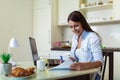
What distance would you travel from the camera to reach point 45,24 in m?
4.59

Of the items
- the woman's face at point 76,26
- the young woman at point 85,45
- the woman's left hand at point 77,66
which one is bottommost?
the woman's left hand at point 77,66

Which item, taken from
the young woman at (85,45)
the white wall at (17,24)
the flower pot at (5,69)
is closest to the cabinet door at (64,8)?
the white wall at (17,24)

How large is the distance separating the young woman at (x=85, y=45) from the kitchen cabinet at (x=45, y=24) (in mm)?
2428

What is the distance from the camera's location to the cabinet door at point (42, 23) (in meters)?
4.53

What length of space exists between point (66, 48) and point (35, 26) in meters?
1.06

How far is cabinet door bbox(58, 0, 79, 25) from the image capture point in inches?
172

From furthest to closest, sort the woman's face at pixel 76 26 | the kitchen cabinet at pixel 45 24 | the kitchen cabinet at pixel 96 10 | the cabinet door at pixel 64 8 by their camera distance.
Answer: the kitchen cabinet at pixel 45 24, the cabinet door at pixel 64 8, the kitchen cabinet at pixel 96 10, the woman's face at pixel 76 26

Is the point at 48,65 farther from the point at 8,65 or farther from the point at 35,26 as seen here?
the point at 35,26

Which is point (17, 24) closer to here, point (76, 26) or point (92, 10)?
point (92, 10)

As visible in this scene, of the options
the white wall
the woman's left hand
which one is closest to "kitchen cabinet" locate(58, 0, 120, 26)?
the white wall

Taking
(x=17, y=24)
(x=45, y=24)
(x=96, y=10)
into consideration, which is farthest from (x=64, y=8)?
(x=17, y=24)

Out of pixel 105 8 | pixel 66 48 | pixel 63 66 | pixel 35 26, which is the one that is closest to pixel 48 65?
pixel 63 66

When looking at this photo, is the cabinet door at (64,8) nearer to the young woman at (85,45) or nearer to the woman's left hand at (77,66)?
the young woman at (85,45)

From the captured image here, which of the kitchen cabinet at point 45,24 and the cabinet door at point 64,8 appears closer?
the cabinet door at point 64,8
